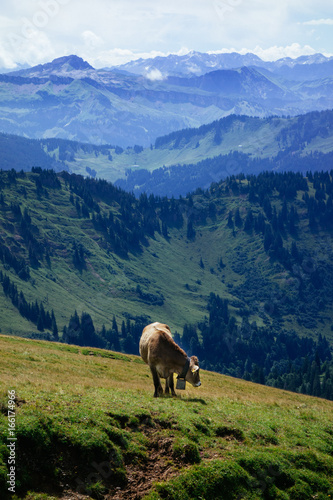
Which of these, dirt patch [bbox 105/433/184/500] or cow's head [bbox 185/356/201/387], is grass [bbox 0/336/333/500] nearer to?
dirt patch [bbox 105/433/184/500]

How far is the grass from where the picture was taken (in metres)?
20.7

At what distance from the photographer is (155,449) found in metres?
23.9

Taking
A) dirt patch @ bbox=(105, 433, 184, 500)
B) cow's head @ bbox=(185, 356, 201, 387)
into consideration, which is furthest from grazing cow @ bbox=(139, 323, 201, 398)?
dirt patch @ bbox=(105, 433, 184, 500)

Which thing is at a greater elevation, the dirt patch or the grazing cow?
the grazing cow

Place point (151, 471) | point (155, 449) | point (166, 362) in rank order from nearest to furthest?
point (151, 471) < point (155, 449) < point (166, 362)

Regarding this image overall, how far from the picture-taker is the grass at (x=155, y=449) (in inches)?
816

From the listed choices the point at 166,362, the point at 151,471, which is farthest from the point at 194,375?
the point at 151,471

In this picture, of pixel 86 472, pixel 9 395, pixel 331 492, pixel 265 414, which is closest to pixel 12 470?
pixel 86 472

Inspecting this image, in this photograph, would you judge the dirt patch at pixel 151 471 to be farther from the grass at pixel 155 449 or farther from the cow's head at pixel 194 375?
the cow's head at pixel 194 375

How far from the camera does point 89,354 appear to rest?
7100cm

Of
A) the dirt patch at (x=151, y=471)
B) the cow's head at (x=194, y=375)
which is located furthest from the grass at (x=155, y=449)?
the cow's head at (x=194, y=375)

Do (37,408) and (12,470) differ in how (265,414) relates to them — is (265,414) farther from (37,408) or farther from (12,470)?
(12,470)

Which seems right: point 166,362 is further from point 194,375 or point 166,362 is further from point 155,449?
point 155,449

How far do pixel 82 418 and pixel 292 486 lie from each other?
11.9 m
